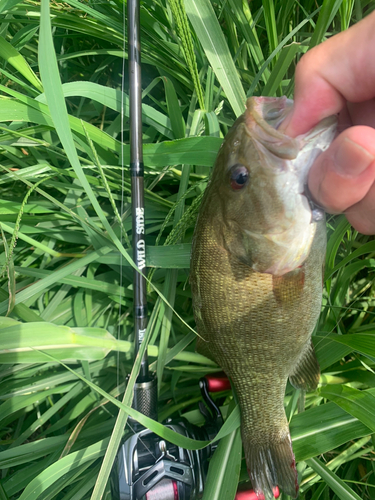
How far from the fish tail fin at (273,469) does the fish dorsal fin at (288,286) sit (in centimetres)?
59

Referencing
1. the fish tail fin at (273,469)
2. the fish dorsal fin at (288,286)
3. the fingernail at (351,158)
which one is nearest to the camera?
the fingernail at (351,158)

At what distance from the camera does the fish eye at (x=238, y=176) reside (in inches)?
37.6

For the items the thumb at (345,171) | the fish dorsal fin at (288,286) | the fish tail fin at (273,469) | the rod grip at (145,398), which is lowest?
the fish tail fin at (273,469)

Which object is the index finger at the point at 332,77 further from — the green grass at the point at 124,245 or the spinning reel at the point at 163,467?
the spinning reel at the point at 163,467

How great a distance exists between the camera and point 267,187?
3.06ft

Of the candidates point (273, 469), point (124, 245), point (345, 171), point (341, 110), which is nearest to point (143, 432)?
point (273, 469)

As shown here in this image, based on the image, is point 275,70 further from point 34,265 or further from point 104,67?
point 34,265

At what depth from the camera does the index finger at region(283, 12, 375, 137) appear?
0.77 m

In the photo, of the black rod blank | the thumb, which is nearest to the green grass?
the black rod blank

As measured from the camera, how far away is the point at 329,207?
85 centimetres

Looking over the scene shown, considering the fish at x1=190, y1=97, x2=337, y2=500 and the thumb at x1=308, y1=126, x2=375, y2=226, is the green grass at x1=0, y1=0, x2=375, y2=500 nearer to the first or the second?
the fish at x1=190, y1=97, x2=337, y2=500

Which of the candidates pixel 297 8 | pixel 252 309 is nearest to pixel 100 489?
pixel 252 309

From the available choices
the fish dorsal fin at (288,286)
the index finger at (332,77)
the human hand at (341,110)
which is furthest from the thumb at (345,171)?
the fish dorsal fin at (288,286)

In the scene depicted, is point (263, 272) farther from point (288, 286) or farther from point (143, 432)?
point (143, 432)
